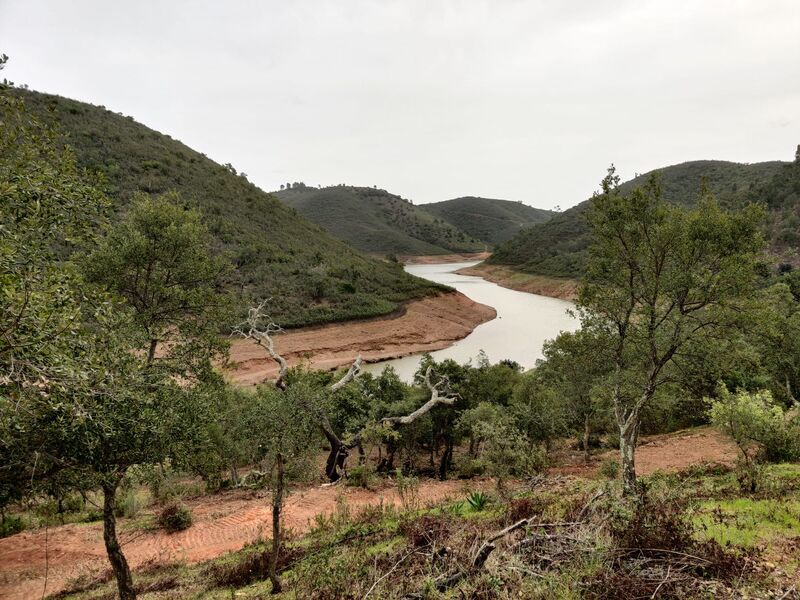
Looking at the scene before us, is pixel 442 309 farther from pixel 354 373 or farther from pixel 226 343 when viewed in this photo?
pixel 226 343

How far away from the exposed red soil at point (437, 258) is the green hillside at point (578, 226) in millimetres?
23062

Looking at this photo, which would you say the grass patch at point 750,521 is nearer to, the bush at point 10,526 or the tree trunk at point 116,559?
the tree trunk at point 116,559

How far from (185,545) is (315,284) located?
123 feet

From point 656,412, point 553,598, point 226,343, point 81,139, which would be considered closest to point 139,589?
point 226,343

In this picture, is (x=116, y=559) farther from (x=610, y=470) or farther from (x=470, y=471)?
(x=610, y=470)

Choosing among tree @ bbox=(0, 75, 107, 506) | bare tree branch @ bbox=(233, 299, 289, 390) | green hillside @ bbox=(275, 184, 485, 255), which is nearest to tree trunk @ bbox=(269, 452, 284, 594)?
tree @ bbox=(0, 75, 107, 506)

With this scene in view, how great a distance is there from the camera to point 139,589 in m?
8.39

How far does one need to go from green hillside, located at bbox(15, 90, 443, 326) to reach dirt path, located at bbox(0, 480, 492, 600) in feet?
93.6

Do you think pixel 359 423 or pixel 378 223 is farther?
pixel 378 223

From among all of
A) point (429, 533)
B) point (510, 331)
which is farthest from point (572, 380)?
point (510, 331)

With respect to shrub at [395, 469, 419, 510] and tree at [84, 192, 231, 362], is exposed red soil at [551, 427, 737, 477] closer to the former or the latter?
shrub at [395, 469, 419, 510]

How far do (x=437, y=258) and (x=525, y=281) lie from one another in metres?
50.1

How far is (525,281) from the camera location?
292 ft

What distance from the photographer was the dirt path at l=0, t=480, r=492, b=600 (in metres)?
9.55
